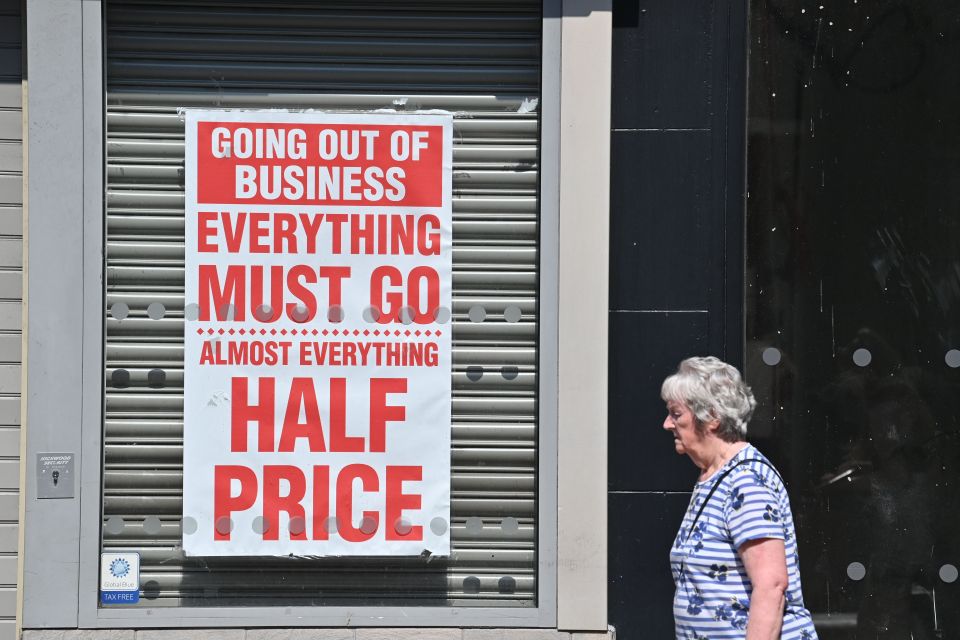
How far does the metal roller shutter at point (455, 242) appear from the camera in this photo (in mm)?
5355

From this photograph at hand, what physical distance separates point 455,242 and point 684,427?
209 centimetres

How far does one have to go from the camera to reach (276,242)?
533 centimetres

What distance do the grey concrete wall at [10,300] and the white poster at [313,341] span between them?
912 mm

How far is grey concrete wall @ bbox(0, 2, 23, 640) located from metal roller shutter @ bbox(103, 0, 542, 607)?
0.52 metres

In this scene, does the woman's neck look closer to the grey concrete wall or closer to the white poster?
the white poster

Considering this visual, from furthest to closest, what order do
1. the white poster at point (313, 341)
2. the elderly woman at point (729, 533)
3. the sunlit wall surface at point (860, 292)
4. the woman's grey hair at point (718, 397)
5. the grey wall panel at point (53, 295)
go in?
the sunlit wall surface at point (860, 292)
the white poster at point (313, 341)
the grey wall panel at point (53, 295)
the woman's grey hair at point (718, 397)
the elderly woman at point (729, 533)

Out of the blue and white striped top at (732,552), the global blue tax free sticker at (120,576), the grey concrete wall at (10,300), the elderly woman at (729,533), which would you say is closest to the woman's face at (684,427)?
the elderly woman at (729,533)

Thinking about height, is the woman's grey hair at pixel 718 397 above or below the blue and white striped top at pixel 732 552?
above

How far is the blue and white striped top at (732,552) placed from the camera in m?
3.39

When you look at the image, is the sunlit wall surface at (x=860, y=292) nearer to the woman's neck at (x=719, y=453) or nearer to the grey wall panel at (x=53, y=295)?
the woman's neck at (x=719, y=453)

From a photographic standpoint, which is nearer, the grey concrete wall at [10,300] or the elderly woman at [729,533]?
the elderly woman at [729,533]

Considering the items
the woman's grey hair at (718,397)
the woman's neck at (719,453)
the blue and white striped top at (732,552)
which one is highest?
the woman's grey hair at (718,397)

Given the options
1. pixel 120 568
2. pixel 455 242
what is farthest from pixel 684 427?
pixel 120 568

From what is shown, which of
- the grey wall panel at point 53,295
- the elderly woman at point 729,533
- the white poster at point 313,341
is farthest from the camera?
the white poster at point 313,341
